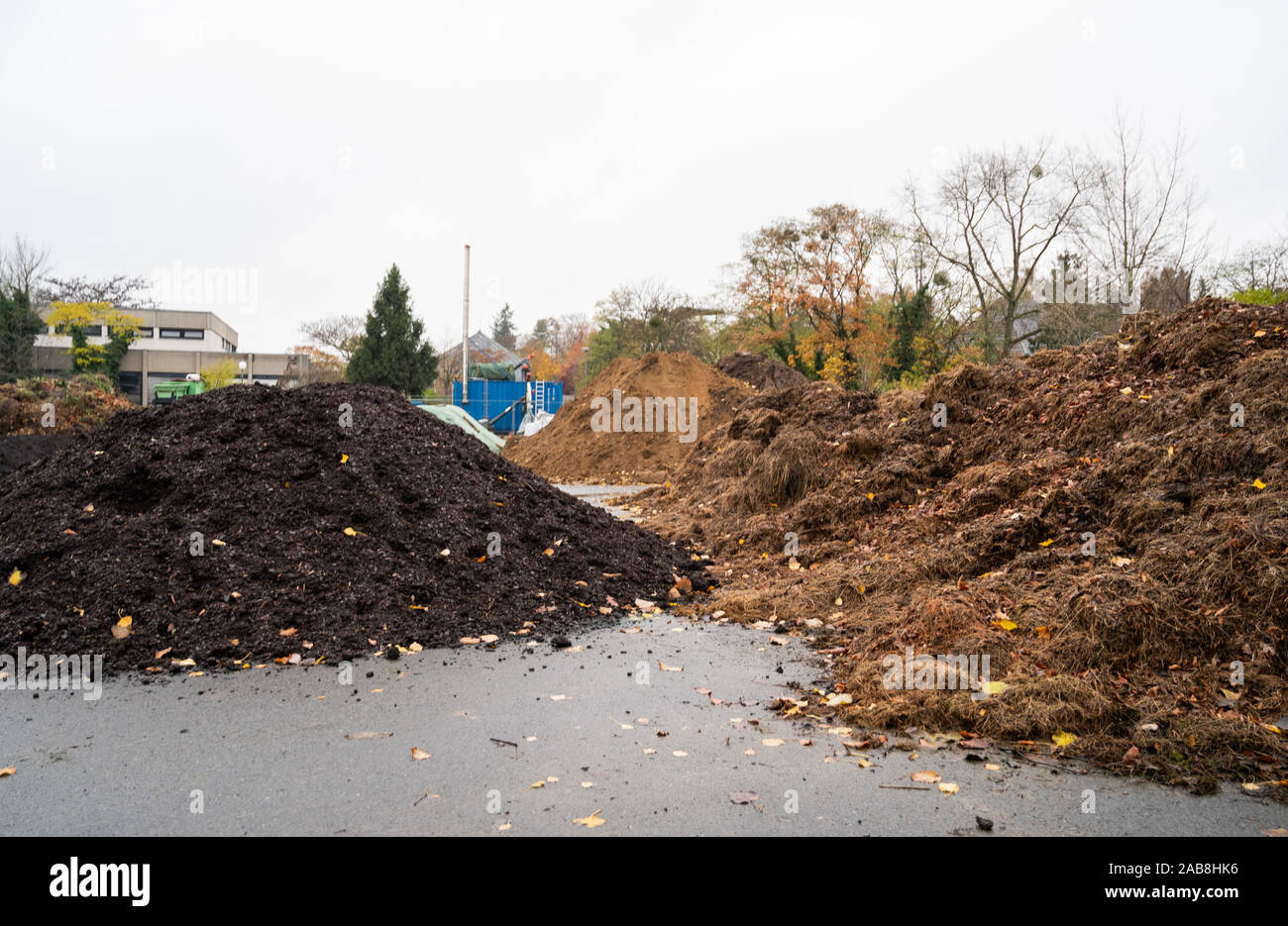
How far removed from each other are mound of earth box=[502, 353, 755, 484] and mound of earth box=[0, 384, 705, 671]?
12554 mm

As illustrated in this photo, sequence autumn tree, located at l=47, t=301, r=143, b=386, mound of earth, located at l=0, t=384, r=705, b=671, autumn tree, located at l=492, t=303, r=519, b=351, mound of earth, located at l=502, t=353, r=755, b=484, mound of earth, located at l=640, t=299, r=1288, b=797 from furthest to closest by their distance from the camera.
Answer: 1. autumn tree, located at l=492, t=303, r=519, b=351
2. autumn tree, located at l=47, t=301, r=143, b=386
3. mound of earth, located at l=502, t=353, r=755, b=484
4. mound of earth, located at l=0, t=384, r=705, b=671
5. mound of earth, located at l=640, t=299, r=1288, b=797

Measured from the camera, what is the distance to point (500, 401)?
118 ft

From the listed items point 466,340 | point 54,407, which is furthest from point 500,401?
point 54,407

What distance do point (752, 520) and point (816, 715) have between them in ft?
16.8

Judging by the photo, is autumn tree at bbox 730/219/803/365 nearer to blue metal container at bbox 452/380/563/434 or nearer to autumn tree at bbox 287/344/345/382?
blue metal container at bbox 452/380/563/434

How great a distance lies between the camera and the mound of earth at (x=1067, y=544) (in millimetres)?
4031

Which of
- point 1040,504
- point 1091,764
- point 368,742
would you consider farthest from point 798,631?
point 368,742

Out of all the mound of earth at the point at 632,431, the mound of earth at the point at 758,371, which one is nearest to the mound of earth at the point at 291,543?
the mound of earth at the point at 632,431

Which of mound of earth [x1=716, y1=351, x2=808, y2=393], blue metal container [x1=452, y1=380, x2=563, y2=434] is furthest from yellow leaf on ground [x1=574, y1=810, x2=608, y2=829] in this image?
blue metal container [x1=452, y1=380, x2=563, y2=434]

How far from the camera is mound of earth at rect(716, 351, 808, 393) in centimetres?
2795

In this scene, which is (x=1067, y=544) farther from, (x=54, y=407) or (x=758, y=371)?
(x=758, y=371)

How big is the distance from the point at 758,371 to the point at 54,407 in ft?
64.7

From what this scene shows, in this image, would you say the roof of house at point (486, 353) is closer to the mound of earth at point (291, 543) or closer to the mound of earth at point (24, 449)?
the mound of earth at point (24, 449)

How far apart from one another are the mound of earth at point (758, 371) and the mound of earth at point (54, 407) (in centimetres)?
1768
